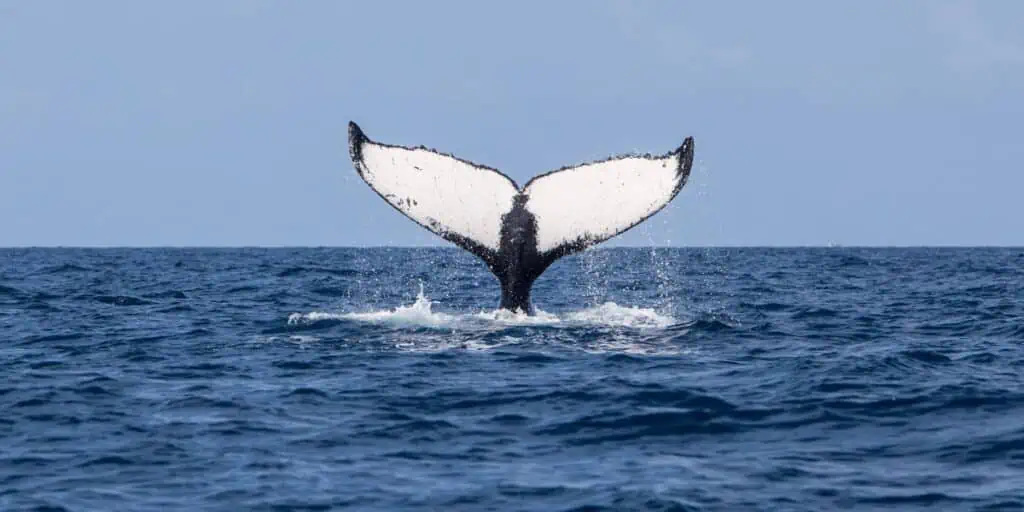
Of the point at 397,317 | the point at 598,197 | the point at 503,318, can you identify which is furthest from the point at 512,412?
the point at 397,317

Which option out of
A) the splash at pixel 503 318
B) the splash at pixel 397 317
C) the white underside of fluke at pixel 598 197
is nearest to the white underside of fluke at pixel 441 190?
the white underside of fluke at pixel 598 197

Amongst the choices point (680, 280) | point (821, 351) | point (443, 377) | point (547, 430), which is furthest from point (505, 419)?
point (680, 280)

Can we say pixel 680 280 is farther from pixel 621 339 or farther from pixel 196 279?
pixel 621 339

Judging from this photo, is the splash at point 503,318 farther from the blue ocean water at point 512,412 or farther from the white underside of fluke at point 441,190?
the white underside of fluke at point 441,190

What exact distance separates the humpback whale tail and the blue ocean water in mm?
1023

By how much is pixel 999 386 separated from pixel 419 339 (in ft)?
17.5

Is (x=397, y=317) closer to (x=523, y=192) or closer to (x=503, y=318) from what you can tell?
(x=503, y=318)

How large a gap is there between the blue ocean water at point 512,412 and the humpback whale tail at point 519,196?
1023 mm

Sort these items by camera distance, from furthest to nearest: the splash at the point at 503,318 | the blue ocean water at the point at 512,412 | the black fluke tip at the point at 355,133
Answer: the splash at the point at 503,318 < the black fluke tip at the point at 355,133 < the blue ocean water at the point at 512,412

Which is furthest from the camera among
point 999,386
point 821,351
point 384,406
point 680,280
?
point 680,280

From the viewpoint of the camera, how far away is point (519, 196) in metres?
12.1

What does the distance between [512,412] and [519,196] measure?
9.78 ft

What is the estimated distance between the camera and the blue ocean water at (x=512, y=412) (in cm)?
740

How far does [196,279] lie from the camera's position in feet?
102
